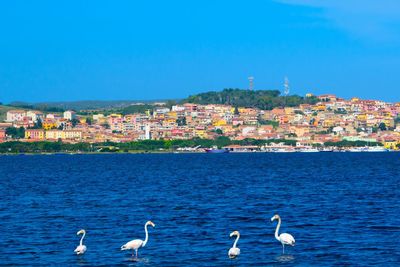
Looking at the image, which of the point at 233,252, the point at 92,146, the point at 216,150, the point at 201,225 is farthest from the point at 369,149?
the point at 233,252

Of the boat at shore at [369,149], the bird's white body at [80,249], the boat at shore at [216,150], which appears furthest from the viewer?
the boat at shore at [369,149]

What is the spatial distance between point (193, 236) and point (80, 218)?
6728mm

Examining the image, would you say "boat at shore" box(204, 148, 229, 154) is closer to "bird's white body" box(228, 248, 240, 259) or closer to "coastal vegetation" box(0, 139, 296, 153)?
"coastal vegetation" box(0, 139, 296, 153)

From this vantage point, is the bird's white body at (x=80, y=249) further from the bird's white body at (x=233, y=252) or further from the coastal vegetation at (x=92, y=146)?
the coastal vegetation at (x=92, y=146)

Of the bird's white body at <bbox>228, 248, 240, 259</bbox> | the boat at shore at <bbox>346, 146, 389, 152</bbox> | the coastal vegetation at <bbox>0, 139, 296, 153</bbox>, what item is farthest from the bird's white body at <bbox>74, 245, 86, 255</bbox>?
the boat at shore at <bbox>346, 146, 389, 152</bbox>

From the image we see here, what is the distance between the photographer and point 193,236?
26.5 metres

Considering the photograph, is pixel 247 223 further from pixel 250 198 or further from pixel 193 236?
pixel 250 198

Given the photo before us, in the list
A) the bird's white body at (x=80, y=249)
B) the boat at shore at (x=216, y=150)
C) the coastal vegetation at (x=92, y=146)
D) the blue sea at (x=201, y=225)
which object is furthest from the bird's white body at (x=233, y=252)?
the boat at shore at (x=216, y=150)

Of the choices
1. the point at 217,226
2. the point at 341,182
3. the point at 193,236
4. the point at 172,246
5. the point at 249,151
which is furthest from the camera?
the point at 249,151

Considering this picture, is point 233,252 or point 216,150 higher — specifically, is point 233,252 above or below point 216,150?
below

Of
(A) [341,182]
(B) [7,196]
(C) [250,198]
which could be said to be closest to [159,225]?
(C) [250,198]

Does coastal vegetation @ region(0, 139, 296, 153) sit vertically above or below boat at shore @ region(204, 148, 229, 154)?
above

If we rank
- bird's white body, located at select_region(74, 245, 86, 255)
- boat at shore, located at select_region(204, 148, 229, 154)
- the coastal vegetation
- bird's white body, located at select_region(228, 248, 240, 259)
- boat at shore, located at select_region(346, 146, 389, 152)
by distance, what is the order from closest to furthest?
1. bird's white body, located at select_region(228, 248, 240, 259)
2. bird's white body, located at select_region(74, 245, 86, 255)
3. the coastal vegetation
4. boat at shore, located at select_region(204, 148, 229, 154)
5. boat at shore, located at select_region(346, 146, 389, 152)

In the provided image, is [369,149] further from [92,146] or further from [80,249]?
[80,249]
